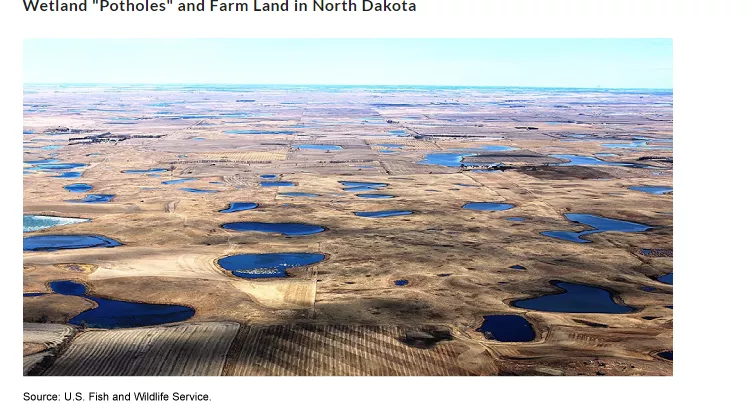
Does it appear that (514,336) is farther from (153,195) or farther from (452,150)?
(452,150)

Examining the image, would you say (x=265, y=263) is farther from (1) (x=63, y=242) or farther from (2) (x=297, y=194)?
(2) (x=297, y=194)

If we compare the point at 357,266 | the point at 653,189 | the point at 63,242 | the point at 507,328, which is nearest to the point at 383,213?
the point at 357,266

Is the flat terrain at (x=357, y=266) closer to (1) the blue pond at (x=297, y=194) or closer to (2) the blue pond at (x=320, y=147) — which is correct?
(1) the blue pond at (x=297, y=194)

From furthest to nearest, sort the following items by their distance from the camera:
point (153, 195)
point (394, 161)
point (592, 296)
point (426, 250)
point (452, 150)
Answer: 1. point (452, 150)
2. point (394, 161)
3. point (153, 195)
4. point (426, 250)
5. point (592, 296)

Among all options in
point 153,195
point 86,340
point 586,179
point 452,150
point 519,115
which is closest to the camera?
point 86,340

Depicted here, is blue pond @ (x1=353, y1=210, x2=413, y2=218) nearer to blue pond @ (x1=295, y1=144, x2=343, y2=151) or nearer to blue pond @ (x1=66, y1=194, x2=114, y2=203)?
blue pond @ (x1=66, y1=194, x2=114, y2=203)

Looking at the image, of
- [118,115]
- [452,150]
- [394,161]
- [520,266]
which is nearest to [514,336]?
[520,266]

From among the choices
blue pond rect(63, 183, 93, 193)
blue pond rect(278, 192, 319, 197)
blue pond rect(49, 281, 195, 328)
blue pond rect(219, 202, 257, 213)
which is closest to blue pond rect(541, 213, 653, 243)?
blue pond rect(278, 192, 319, 197)

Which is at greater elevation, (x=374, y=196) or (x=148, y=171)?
(x=148, y=171)
